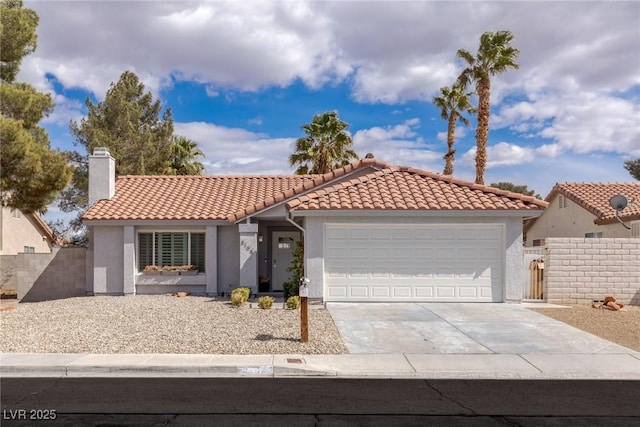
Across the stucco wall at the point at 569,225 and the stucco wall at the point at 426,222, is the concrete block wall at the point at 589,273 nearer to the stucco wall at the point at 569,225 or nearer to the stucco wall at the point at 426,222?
the stucco wall at the point at 426,222

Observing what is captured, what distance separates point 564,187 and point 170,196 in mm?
18833

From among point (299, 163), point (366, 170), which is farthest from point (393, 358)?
point (299, 163)

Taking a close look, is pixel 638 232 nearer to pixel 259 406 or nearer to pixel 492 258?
pixel 492 258

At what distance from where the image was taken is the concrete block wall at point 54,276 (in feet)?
68.6

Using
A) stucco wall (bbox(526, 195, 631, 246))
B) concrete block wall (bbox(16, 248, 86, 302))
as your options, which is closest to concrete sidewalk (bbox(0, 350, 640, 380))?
concrete block wall (bbox(16, 248, 86, 302))

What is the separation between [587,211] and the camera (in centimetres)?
2527

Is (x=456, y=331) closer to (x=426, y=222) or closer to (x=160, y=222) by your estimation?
(x=426, y=222)

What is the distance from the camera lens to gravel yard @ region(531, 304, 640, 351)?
12.0 meters

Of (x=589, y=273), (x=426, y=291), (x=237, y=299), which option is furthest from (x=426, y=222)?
(x=237, y=299)

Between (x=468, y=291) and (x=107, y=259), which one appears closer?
(x=468, y=291)

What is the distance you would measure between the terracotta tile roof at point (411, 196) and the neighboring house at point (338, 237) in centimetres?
3

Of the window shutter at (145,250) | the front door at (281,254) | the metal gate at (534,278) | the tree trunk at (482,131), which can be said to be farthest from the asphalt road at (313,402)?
the tree trunk at (482,131)

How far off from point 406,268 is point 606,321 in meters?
5.29

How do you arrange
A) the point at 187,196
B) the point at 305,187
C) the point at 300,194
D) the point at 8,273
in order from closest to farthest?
the point at 300,194, the point at 305,187, the point at 187,196, the point at 8,273
